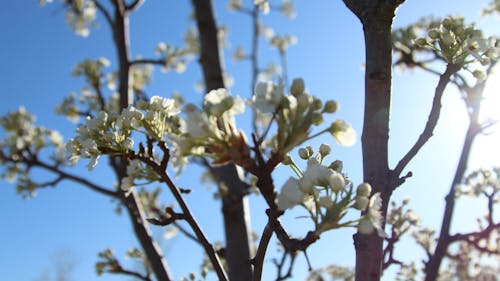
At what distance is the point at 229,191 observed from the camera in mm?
4191

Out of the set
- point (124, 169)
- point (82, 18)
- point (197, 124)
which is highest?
point (82, 18)

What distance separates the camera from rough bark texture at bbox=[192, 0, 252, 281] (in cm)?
375

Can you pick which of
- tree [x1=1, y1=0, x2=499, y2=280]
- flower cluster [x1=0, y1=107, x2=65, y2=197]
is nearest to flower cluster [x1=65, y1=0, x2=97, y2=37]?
flower cluster [x1=0, y1=107, x2=65, y2=197]

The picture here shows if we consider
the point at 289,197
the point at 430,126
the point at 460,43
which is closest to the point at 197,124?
the point at 289,197

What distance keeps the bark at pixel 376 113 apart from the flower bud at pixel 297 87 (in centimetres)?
49

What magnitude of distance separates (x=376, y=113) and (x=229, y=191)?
2.67m

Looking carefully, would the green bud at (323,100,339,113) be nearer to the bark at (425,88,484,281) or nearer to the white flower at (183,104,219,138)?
the white flower at (183,104,219,138)

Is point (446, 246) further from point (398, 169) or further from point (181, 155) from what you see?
point (181, 155)

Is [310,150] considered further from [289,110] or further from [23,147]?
[23,147]

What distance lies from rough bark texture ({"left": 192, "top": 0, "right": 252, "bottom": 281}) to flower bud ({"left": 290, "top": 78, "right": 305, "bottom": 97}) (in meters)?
2.30

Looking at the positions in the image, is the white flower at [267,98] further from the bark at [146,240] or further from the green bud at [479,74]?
the bark at [146,240]

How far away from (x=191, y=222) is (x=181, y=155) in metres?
0.47

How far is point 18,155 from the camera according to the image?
Answer: 5.83 meters

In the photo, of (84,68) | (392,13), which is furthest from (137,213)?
(84,68)
